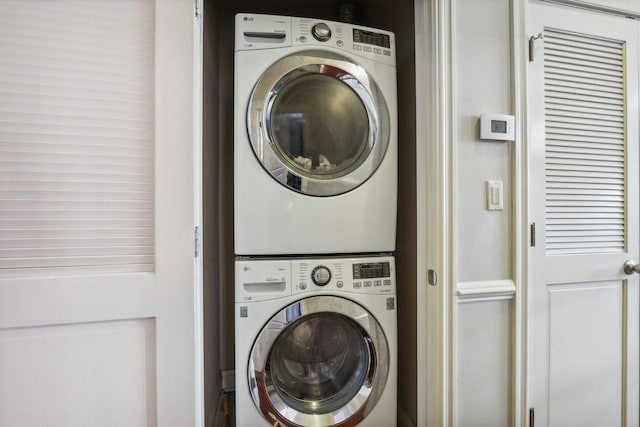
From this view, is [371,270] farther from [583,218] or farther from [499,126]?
[583,218]

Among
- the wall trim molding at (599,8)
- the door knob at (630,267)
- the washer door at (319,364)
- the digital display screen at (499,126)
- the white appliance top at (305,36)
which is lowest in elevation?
the washer door at (319,364)

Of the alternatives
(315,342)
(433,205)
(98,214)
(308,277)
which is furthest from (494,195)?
(98,214)

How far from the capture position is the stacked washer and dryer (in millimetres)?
1048

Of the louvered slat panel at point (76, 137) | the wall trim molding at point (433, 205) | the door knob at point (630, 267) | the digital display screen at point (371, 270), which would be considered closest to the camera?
the louvered slat panel at point (76, 137)

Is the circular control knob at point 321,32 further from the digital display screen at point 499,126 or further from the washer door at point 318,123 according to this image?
the digital display screen at point 499,126

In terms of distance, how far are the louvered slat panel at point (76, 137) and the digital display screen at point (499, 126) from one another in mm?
1167

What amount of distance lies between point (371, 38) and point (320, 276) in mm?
981

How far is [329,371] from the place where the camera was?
3.85ft

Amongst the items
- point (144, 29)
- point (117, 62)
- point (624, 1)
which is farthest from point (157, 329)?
point (624, 1)

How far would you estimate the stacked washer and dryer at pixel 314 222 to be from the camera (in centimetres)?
105

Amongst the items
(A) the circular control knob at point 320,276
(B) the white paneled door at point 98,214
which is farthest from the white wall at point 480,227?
(B) the white paneled door at point 98,214

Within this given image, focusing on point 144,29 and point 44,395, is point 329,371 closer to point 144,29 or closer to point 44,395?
point 44,395

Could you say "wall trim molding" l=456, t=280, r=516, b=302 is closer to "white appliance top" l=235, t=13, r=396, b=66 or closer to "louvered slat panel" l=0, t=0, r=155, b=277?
"white appliance top" l=235, t=13, r=396, b=66

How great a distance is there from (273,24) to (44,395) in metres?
1.41
